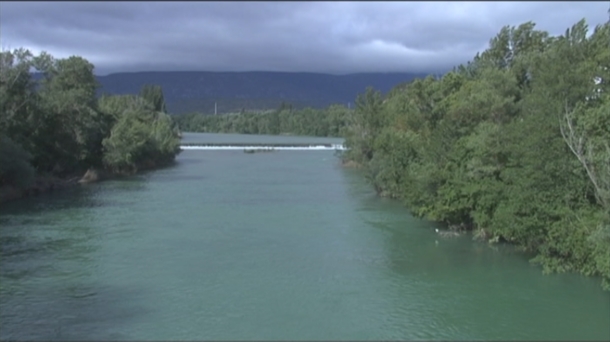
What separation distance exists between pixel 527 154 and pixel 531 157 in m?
0.22

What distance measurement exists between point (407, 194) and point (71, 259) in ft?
48.7

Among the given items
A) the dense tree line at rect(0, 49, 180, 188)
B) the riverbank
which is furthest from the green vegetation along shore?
the dense tree line at rect(0, 49, 180, 188)

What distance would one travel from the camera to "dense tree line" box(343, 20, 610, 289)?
69.4 feet

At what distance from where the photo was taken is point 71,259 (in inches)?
963

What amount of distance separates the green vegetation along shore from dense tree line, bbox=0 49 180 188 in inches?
923

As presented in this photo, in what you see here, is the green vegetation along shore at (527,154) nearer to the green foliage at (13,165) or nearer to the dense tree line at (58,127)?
the green foliage at (13,165)

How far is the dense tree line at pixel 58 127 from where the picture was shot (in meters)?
41.2

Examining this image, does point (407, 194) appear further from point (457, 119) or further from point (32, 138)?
point (32, 138)

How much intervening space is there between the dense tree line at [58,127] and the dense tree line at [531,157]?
76.0 ft

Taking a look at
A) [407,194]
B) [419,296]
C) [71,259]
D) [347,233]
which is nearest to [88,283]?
[71,259]

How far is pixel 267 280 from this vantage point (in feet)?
Result: 71.2

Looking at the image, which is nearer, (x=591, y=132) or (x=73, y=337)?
(x=73, y=337)

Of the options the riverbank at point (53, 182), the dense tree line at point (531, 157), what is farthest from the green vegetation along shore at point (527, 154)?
the riverbank at point (53, 182)

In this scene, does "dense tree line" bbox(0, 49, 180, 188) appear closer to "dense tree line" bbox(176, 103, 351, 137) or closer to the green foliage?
the green foliage
